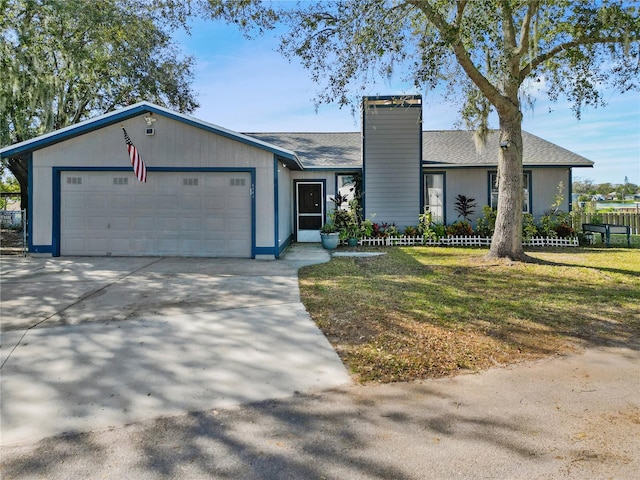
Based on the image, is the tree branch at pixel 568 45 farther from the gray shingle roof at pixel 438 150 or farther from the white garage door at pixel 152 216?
the white garage door at pixel 152 216

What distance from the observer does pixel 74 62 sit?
49.9ft

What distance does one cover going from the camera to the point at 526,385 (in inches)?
141

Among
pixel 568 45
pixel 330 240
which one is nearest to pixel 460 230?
pixel 330 240

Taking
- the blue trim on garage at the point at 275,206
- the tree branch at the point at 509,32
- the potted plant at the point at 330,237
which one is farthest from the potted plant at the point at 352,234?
the tree branch at the point at 509,32

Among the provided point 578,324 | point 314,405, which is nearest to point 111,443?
point 314,405

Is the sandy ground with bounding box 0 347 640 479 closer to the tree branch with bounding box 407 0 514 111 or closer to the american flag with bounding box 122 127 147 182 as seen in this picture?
the tree branch with bounding box 407 0 514 111

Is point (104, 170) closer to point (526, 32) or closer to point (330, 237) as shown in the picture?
point (330, 237)

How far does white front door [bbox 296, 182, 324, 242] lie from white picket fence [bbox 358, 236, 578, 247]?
5.87 ft

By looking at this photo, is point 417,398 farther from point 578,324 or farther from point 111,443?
point 578,324

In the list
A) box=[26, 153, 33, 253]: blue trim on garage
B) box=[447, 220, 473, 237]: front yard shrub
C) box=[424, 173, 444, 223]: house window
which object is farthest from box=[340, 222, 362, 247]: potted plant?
box=[26, 153, 33, 253]: blue trim on garage

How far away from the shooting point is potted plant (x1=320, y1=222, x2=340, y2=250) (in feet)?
42.5

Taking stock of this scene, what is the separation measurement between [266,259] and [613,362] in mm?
7608

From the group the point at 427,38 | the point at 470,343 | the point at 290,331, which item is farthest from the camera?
the point at 427,38

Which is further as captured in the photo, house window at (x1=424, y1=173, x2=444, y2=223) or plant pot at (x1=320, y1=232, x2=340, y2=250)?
house window at (x1=424, y1=173, x2=444, y2=223)
